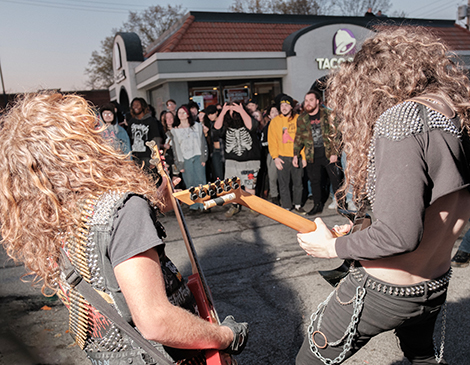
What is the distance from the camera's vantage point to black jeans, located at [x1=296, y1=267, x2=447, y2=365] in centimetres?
150

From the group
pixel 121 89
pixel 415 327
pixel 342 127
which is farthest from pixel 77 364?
pixel 121 89

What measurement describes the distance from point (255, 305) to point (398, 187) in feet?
8.10

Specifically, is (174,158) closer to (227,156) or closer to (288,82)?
(227,156)

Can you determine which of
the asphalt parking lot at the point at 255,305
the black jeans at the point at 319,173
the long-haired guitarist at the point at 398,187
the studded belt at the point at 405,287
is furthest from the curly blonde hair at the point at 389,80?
the black jeans at the point at 319,173

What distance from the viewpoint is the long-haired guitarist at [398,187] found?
4.16 ft

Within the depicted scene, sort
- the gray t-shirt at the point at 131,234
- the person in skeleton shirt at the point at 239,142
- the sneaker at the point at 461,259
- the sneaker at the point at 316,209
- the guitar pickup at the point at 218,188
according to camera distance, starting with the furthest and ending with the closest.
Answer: the person in skeleton shirt at the point at 239,142
the sneaker at the point at 316,209
the sneaker at the point at 461,259
the guitar pickup at the point at 218,188
the gray t-shirt at the point at 131,234

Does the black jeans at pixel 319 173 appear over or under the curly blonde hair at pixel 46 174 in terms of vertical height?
under

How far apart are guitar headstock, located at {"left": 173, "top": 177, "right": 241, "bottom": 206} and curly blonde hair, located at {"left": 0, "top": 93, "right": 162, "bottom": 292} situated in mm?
394

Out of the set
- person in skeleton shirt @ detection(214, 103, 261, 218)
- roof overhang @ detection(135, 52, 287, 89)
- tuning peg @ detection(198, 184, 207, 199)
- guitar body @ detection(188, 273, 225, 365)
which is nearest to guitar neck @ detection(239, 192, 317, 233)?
tuning peg @ detection(198, 184, 207, 199)

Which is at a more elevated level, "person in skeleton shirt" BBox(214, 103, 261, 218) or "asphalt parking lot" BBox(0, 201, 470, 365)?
"person in skeleton shirt" BBox(214, 103, 261, 218)

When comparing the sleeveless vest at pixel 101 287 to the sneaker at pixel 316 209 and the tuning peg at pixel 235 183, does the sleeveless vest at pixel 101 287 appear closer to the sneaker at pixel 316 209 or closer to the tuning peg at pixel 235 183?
the tuning peg at pixel 235 183

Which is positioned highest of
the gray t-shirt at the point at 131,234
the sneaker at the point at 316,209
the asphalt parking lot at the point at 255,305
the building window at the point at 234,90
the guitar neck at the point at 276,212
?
the building window at the point at 234,90

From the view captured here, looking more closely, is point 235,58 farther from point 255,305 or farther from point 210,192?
point 210,192

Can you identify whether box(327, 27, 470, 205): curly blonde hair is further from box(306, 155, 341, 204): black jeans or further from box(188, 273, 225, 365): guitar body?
box(306, 155, 341, 204): black jeans
